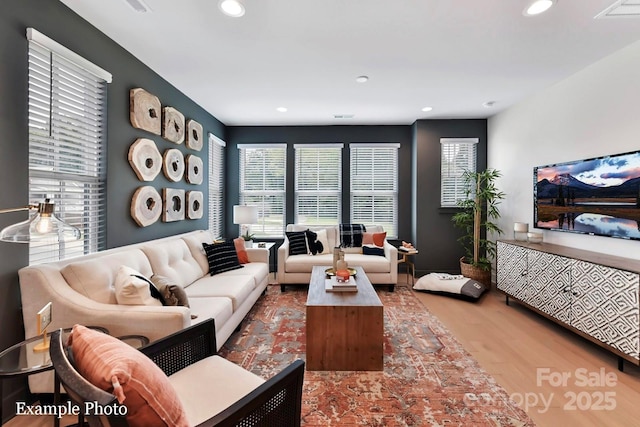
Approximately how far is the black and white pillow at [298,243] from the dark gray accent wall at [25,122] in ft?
6.44

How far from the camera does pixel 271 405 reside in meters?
1.15

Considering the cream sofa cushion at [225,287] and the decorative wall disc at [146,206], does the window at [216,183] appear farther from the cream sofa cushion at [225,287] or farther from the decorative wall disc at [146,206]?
the cream sofa cushion at [225,287]

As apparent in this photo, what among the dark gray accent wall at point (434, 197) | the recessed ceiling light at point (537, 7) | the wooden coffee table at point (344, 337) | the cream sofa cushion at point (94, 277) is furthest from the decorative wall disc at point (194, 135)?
the recessed ceiling light at point (537, 7)

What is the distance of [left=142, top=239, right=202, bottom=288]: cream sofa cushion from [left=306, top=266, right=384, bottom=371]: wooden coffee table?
1364 mm

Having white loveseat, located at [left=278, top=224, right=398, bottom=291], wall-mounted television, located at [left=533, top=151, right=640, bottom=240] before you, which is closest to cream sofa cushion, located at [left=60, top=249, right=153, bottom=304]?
white loveseat, located at [left=278, top=224, right=398, bottom=291]

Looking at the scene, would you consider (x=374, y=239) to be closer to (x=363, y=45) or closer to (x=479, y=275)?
(x=479, y=275)

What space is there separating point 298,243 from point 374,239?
1.23m

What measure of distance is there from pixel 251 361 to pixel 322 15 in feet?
8.95

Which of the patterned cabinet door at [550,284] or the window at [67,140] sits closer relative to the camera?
the window at [67,140]

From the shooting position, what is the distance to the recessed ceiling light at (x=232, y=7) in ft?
6.61

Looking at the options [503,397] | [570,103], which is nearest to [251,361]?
[503,397]

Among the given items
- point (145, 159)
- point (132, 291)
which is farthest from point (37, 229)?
point (145, 159)

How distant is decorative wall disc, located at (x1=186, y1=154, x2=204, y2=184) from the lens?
3832 mm

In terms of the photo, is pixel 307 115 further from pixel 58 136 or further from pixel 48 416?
pixel 48 416
